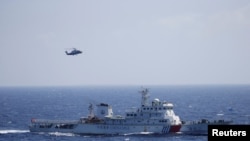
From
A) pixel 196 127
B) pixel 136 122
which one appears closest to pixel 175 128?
pixel 196 127

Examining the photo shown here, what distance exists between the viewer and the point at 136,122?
A: 3460 inches

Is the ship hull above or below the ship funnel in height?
below

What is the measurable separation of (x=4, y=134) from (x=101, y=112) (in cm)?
1549

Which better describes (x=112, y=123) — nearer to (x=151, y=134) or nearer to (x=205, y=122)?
(x=151, y=134)

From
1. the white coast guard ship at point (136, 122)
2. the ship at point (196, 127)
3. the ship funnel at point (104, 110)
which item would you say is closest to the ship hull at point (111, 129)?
the white coast guard ship at point (136, 122)

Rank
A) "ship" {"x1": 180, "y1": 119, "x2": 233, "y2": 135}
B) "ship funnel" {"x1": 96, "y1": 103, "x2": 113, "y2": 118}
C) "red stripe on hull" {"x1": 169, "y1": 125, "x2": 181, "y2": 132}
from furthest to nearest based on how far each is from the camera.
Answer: "ship funnel" {"x1": 96, "y1": 103, "x2": 113, "y2": 118} → "ship" {"x1": 180, "y1": 119, "x2": 233, "y2": 135} → "red stripe on hull" {"x1": 169, "y1": 125, "x2": 181, "y2": 132}

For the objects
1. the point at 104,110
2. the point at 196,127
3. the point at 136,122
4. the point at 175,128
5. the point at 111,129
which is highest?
the point at 104,110

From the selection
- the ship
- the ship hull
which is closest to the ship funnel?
the ship hull

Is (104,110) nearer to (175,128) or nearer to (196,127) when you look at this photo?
(175,128)

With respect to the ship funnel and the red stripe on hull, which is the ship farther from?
the ship funnel

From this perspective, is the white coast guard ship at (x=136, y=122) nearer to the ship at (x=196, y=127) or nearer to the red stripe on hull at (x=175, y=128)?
the red stripe on hull at (x=175, y=128)

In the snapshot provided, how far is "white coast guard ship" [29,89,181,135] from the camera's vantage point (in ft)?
286

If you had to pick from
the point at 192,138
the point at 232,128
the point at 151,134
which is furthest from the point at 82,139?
the point at 232,128

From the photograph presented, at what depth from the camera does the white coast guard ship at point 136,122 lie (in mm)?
87312
